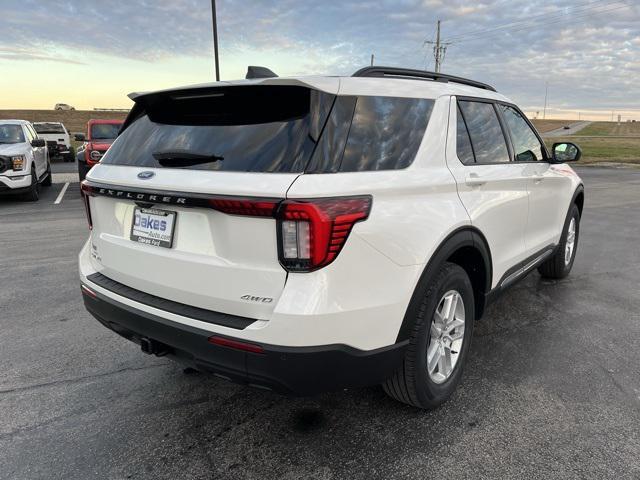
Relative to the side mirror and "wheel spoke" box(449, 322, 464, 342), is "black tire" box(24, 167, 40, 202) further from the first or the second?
"wheel spoke" box(449, 322, 464, 342)

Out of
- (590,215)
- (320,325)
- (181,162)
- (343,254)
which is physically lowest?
(590,215)

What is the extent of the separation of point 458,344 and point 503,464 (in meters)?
0.75

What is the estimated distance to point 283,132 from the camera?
2.17 m

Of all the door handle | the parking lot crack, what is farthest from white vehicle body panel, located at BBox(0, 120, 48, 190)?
the door handle

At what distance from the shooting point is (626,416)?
2.75 m

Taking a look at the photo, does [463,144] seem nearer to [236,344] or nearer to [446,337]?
[446,337]

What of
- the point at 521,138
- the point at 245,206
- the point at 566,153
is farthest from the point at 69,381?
the point at 566,153

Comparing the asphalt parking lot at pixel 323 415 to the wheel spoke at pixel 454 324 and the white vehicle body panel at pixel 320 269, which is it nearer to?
the wheel spoke at pixel 454 324

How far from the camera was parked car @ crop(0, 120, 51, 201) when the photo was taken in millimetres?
10211

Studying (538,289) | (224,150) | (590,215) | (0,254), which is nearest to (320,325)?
(224,150)

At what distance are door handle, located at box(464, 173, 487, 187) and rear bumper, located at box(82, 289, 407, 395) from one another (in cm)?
108

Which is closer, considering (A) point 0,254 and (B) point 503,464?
(B) point 503,464

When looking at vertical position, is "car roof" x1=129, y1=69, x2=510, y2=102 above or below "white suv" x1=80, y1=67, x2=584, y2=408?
above

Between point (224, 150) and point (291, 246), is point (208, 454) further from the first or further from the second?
point (224, 150)
